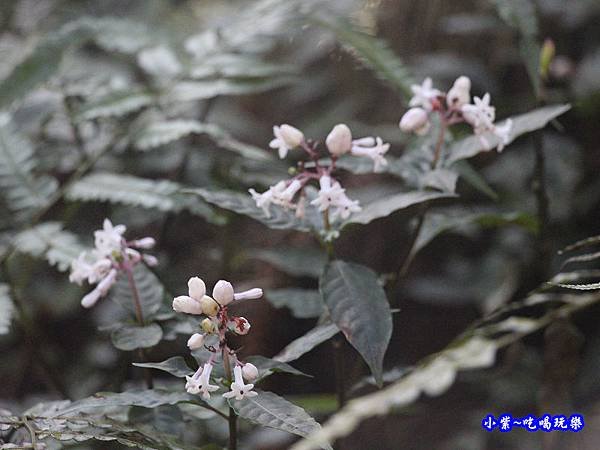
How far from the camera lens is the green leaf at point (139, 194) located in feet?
5.24

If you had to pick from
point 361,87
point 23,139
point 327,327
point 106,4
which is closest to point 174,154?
point 23,139

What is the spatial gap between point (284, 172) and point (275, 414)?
2.91ft

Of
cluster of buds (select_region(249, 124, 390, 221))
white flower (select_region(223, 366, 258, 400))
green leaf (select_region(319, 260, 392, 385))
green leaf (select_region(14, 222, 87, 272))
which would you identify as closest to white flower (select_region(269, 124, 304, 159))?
cluster of buds (select_region(249, 124, 390, 221))

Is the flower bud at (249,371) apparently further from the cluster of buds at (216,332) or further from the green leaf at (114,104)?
the green leaf at (114,104)

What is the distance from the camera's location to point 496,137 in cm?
135

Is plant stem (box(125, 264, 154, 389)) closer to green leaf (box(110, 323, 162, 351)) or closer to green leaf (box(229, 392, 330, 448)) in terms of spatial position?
green leaf (box(110, 323, 162, 351))

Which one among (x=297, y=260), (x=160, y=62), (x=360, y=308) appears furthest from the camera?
(x=160, y=62)

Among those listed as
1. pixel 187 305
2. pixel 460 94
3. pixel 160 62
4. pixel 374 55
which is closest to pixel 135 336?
pixel 187 305

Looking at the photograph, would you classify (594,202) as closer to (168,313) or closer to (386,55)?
(386,55)

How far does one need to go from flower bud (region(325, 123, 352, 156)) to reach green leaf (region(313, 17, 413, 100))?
44 cm

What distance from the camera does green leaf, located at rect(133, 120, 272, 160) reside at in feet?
5.56

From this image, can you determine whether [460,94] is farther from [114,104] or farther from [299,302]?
[114,104]

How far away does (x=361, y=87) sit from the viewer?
288cm

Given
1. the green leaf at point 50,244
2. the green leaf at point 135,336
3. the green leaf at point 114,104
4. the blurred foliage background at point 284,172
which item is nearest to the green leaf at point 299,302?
the blurred foliage background at point 284,172
